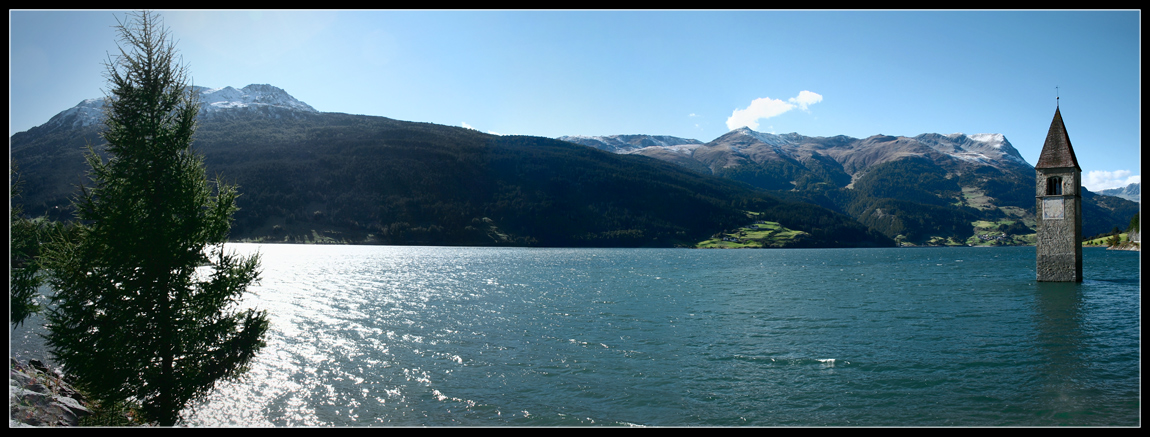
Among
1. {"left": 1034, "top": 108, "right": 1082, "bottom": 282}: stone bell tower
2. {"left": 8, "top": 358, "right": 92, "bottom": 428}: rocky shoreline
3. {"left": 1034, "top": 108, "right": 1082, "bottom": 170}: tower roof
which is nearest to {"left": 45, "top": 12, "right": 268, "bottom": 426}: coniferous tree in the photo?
{"left": 8, "top": 358, "right": 92, "bottom": 428}: rocky shoreline

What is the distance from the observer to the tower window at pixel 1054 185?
2071 inches

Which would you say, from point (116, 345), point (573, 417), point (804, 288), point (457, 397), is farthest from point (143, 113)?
point (804, 288)

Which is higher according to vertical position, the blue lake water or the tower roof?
the tower roof

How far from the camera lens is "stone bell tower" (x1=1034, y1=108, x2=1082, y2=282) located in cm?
5131

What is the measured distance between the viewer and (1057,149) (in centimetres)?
5281

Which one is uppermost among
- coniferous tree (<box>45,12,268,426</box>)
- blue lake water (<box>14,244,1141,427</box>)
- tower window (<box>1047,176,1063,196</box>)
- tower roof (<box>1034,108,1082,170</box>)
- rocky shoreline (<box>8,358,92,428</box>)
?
tower roof (<box>1034,108,1082,170</box>)

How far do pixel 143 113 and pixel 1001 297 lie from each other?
62497 mm

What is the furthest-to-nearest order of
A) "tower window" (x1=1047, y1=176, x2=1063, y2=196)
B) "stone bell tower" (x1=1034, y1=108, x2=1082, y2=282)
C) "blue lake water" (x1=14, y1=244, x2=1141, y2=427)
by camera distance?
1. "tower window" (x1=1047, y1=176, x2=1063, y2=196)
2. "stone bell tower" (x1=1034, y1=108, x2=1082, y2=282)
3. "blue lake water" (x1=14, y1=244, x2=1141, y2=427)

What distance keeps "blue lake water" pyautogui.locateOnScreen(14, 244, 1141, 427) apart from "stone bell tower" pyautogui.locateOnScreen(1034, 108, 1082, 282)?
471 cm

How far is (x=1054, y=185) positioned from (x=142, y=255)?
7195 cm

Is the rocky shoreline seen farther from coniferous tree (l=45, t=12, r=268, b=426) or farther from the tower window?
the tower window

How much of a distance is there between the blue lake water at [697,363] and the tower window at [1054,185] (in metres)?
10.2

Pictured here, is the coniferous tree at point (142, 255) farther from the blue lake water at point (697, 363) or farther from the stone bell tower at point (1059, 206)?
the stone bell tower at point (1059, 206)

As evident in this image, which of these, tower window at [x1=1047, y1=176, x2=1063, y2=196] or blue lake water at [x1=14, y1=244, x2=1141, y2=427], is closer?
blue lake water at [x1=14, y1=244, x2=1141, y2=427]
